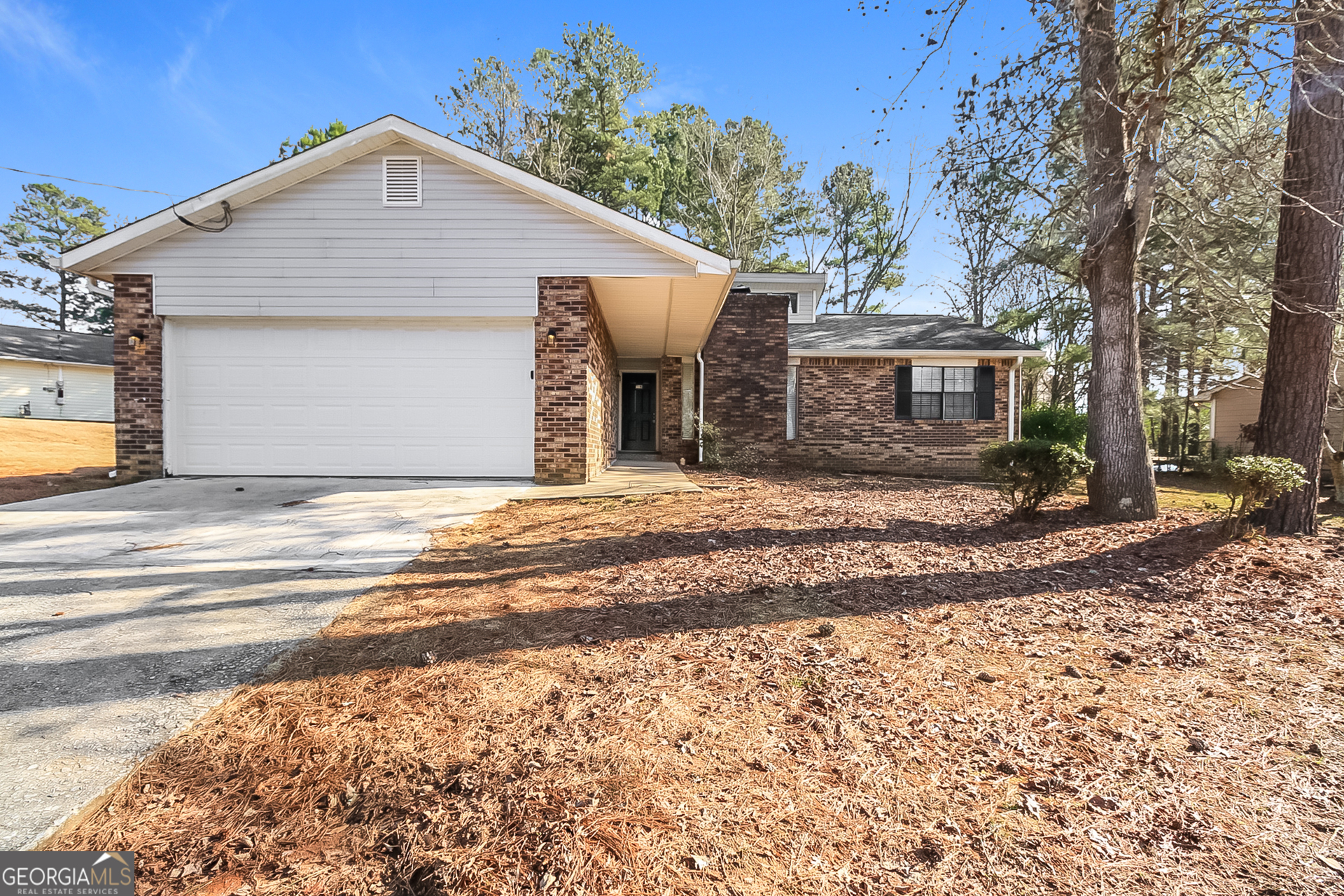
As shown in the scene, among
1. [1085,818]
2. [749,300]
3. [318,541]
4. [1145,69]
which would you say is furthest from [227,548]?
[749,300]

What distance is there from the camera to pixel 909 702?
2393 mm

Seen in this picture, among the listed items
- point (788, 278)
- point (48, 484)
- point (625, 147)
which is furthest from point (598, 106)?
point (48, 484)

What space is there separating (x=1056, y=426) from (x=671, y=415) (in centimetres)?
943

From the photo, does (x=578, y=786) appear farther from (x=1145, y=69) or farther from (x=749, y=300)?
(x=749, y=300)

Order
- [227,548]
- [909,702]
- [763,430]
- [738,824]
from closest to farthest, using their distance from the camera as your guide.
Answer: [738,824] < [909,702] < [227,548] < [763,430]

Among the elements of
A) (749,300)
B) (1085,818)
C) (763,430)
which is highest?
(749,300)

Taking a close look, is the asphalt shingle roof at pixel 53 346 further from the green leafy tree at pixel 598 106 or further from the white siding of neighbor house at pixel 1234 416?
the white siding of neighbor house at pixel 1234 416

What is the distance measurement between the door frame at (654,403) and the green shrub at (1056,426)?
8.91 m

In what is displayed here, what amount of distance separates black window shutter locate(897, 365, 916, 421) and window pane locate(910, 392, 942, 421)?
7 cm

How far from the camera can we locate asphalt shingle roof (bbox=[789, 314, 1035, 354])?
14164mm

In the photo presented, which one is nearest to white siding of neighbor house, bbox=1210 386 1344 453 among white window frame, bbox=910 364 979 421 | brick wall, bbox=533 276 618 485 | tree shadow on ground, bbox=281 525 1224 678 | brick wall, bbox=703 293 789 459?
white window frame, bbox=910 364 979 421

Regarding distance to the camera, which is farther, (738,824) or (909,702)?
(909,702)

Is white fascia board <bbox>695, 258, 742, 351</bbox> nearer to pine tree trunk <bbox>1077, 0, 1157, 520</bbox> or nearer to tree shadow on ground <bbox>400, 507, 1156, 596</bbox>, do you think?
tree shadow on ground <bbox>400, 507, 1156, 596</bbox>

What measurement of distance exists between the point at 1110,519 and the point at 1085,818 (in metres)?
5.77
